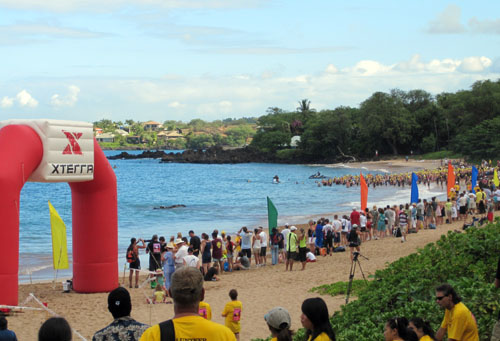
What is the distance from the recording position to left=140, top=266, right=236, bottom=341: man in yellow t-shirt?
123 inches

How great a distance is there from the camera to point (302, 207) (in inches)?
1721

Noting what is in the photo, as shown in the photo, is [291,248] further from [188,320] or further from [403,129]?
[403,129]

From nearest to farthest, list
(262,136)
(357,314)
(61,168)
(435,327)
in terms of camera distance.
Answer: (435,327) → (357,314) → (61,168) → (262,136)

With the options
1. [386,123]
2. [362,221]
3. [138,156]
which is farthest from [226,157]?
[362,221]

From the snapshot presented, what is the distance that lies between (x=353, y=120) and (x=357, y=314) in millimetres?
98541

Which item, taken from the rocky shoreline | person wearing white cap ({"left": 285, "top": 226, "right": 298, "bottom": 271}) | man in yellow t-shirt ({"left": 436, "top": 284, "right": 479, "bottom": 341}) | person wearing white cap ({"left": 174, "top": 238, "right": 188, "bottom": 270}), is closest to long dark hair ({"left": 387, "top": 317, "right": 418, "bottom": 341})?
man in yellow t-shirt ({"left": 436, "top": 284, "right": 479, "bottom": 341})

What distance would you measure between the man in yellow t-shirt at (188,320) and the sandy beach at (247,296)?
21.5 feet

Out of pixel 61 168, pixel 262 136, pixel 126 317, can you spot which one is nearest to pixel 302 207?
pixel 61 168

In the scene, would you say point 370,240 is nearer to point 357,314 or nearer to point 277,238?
point 277,238

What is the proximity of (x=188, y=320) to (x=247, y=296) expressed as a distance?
32.7ft

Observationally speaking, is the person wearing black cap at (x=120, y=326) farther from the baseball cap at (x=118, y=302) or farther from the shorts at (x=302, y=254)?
the shorts at (x=302, y=254)

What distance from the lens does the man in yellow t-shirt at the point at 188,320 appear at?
314 cm

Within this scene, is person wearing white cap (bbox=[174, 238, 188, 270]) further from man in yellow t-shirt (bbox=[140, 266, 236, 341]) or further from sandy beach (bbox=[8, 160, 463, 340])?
man in yellow t-shirt (bbox=[140, 266, 236, 341])

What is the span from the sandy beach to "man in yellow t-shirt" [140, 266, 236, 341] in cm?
655
